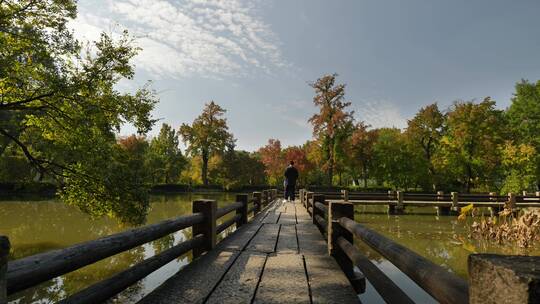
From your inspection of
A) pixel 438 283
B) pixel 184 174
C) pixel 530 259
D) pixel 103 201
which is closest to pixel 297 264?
pixel 438 283

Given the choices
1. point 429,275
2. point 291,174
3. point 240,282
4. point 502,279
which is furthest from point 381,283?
point 291,174

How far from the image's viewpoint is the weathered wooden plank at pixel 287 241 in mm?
6258

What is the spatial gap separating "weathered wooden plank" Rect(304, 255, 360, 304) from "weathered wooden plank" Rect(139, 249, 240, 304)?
1120mm

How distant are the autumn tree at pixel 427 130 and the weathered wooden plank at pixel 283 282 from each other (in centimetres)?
4354

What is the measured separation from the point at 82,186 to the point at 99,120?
256cm

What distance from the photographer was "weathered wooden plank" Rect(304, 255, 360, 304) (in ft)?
11.7

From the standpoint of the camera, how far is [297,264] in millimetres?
5055

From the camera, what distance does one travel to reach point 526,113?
48688 mm

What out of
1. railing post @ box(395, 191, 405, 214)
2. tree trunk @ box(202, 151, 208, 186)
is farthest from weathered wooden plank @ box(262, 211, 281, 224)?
tree trunk @ box(202, 151, 208, 186)

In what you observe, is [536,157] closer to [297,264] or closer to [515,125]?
[515,125]

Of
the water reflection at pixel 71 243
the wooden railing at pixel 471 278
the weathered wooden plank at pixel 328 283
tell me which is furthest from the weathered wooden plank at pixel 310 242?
the water reflection at pixel 71 243

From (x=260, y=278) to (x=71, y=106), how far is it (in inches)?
466

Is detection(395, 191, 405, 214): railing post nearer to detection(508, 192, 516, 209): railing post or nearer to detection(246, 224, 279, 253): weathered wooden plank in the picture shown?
detection(508, 192, 516, 209): railing post

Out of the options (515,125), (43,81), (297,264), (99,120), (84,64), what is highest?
(515,125)
